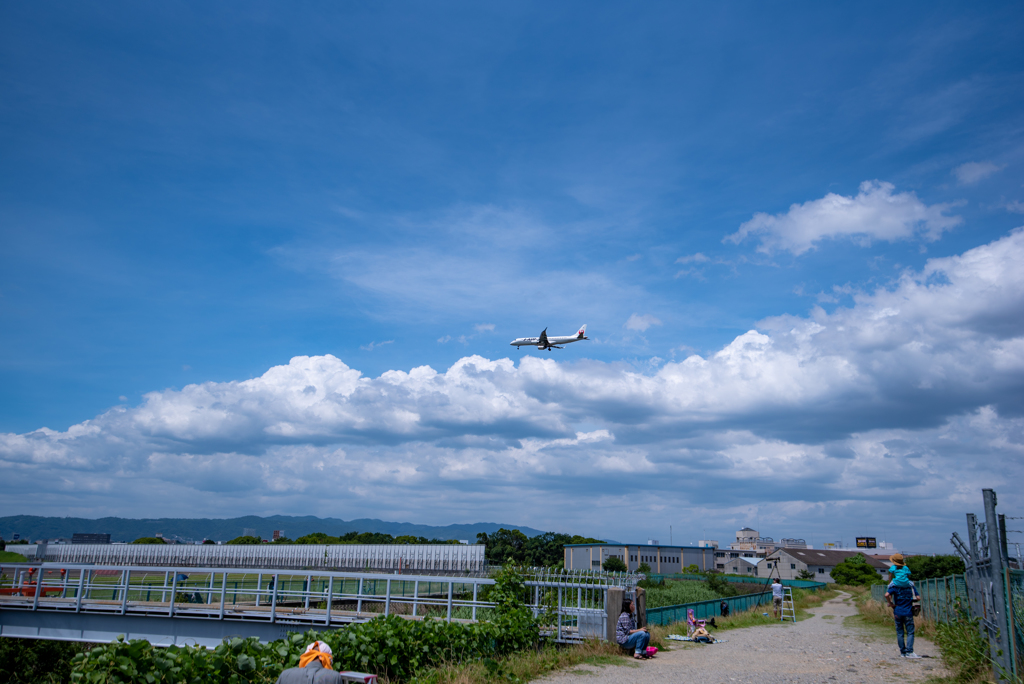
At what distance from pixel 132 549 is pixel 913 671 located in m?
70.5

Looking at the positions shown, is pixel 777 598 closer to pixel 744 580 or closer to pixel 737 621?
pixel 737 621

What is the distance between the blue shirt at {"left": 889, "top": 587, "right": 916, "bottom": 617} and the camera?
1217cm

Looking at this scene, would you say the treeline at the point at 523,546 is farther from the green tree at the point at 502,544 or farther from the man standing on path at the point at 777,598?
the man standing on path at the point at 777,598

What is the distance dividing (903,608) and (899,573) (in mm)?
692

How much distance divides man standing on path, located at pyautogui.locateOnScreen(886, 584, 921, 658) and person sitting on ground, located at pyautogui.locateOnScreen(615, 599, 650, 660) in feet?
15.8

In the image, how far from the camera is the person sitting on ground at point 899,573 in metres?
12.3

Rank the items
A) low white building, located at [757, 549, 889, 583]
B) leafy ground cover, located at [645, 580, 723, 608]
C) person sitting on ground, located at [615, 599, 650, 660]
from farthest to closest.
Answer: low white building, located at [757, 549, 889, 583] < leafy ground cover, located at [645, 580, 723, 608] < person sitting on ground, located at [615, 599, 650, 660]

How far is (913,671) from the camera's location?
35.8 feet

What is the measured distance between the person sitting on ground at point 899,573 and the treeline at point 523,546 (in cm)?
5648

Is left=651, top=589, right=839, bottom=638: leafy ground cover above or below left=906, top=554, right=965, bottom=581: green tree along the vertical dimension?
above

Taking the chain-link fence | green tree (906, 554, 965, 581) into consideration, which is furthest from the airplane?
green tree (906, 554, 965, 581)

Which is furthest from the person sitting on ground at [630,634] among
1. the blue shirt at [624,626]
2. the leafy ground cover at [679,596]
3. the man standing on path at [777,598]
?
the leafy ground cover at [679,596]

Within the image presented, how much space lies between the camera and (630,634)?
13391 mm

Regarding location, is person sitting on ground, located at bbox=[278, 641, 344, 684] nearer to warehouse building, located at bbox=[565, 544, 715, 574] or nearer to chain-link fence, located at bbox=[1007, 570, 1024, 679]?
chain-link fence, located at bbox=[1007, 570, 1024, 679]
